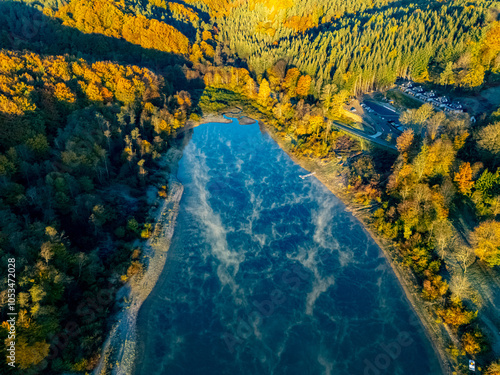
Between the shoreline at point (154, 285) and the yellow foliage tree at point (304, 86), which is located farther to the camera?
the yellow foliage tree at point (304, 86)

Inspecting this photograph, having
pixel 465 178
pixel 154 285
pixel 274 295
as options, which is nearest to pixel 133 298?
pixel 154 285

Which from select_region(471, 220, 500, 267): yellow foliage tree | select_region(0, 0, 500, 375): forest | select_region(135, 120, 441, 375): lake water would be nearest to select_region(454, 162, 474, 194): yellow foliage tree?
select_region(0, 0, 500, 375): forest

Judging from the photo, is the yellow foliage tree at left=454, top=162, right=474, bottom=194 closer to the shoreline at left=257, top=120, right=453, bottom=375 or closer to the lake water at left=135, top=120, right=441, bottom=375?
the shoreline at left=257, top=120, right=453, bottom=375

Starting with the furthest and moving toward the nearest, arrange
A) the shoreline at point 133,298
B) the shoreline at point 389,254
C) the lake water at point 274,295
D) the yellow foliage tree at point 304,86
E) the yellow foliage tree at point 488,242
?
the yellow foliage tree at point 304,86
the yellow foliage tree at point 488,242
the shoreline at point 389,254
the lake water at point 274,295
the shoreline at point 133,298

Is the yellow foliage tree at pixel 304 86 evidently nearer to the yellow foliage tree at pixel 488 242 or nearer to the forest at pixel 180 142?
the forest at pixel 180 142

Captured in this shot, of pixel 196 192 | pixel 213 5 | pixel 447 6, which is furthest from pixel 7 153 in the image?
pixel 213 5

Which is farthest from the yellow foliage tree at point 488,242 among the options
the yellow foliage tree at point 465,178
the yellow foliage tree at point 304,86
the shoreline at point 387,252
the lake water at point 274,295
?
the yellow foliage tree at point 304,86

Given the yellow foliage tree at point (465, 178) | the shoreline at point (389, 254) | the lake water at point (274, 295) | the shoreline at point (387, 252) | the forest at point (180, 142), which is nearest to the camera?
the lake water at point (274, 295)
